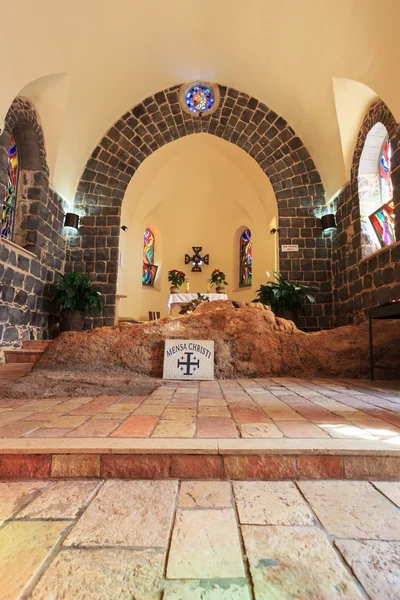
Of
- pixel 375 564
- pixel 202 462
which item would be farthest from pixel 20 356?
pixel 375 564

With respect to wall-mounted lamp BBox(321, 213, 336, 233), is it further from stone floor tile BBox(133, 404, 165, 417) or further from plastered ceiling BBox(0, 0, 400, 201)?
stone floor tile BBox(133, 404, 165, 417)

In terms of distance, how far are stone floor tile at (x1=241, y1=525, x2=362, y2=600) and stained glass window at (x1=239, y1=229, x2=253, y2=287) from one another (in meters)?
8.14

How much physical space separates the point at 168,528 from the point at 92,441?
0.54m

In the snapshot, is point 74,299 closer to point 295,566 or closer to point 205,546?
point 205,546

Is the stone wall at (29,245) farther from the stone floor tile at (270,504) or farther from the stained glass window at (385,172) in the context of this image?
the stained glass window at (385,172)

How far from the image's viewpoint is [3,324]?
179 inches

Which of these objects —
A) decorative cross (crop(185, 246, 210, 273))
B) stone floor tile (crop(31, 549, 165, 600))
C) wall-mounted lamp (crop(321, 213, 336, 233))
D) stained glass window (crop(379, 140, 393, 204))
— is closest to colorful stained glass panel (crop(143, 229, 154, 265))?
decorative cross (crop(185, 246, 210, 273))

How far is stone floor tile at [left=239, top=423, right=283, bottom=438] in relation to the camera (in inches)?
53.5

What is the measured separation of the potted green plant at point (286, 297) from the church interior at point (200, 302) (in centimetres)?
4

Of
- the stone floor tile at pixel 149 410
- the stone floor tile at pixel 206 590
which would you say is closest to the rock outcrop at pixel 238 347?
the stone floor tile at pixel 149 410

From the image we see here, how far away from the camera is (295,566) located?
2.37 ft

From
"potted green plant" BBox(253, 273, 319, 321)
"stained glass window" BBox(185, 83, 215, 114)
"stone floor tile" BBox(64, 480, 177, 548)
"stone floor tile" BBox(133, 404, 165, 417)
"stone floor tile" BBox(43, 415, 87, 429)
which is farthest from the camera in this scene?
"stained glass window" BBox(185, 83, 215, 114)

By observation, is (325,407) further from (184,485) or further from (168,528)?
(168,528)

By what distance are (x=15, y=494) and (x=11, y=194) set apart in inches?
217
